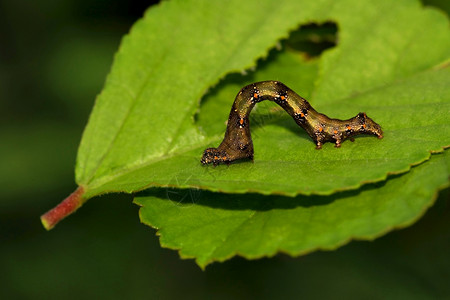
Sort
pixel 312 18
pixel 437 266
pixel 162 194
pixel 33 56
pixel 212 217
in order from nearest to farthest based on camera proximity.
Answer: pixel 212 217 < pixel 162 194 < pixel 312 18 < pixel 437 266 < pixel 33 56

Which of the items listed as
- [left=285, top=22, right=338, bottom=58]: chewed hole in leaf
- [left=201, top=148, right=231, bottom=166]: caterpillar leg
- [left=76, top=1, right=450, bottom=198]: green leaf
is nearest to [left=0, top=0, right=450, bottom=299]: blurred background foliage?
[left=76, top=1, right=450, bottom=198]: green leaf

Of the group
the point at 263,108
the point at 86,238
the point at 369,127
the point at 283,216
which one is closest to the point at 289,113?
the point at 263,108

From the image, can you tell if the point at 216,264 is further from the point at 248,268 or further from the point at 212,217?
the point at 212,217

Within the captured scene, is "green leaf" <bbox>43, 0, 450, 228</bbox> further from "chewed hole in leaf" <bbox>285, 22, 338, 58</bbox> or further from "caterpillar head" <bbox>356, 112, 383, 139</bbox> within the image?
"chewed hole in leaf" <bbox>285, 22, 338, 58</bbox>

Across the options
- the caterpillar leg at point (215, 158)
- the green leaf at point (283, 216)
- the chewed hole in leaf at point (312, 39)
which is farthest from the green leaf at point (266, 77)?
the chewed hole in leaf at point (312, 39)

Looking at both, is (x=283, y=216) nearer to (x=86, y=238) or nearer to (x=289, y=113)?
(x=289, y=113)

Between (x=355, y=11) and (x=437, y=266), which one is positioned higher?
(x=355, y=11)

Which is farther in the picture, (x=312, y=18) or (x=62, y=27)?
(x=62, y=27)

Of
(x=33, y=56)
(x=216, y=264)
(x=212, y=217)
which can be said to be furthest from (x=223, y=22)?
(x=33, y=56)
